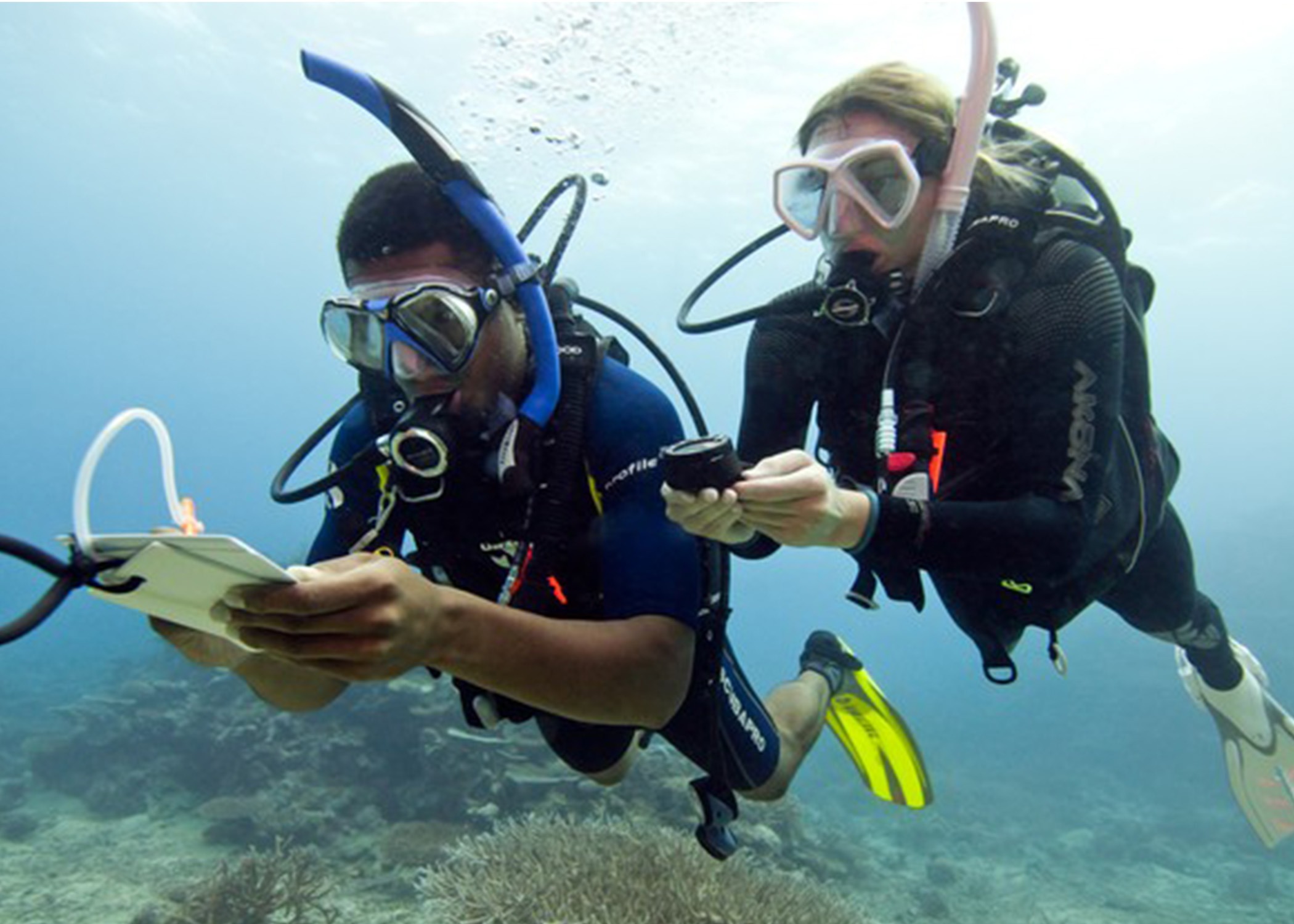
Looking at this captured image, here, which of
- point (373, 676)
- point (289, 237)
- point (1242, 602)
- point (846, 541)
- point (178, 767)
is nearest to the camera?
point (373, 676)

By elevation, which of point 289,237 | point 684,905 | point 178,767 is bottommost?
point 178,767

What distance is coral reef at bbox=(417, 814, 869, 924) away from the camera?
5258 millimetres

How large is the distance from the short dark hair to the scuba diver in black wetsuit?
132 cm

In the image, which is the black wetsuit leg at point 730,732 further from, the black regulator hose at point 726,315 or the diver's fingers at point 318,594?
the diver's fingers at point 318,594

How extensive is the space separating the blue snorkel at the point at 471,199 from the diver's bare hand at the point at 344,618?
1.02 meters

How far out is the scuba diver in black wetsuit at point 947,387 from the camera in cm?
263

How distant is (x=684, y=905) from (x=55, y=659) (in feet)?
106

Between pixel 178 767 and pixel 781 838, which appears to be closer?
pixel 781 838

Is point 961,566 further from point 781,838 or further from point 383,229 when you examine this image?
point 781,838

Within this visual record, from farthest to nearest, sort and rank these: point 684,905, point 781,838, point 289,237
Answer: point 289,237 → point 781,838 → point 684,905

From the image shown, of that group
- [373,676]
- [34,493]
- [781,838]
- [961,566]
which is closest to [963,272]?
[961,566]

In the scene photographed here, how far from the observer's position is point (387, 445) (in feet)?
8.53

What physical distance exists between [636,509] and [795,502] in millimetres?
569

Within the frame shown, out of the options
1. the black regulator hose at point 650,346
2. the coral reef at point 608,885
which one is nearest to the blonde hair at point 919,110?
the black regulator hose at point 650,346
